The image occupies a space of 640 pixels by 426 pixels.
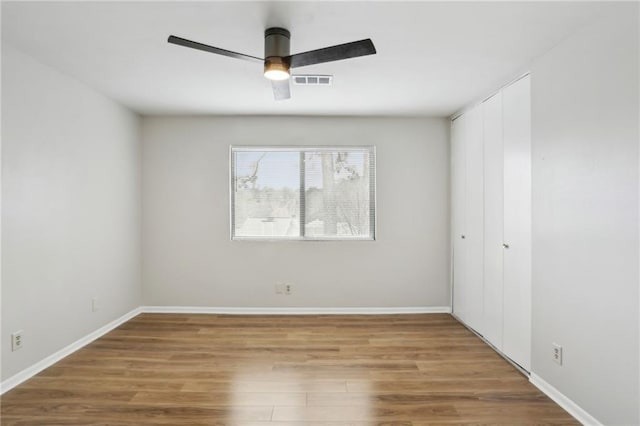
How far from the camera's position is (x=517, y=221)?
2.80 m

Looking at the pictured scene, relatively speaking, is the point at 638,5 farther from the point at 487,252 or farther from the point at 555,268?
the point at 487,252

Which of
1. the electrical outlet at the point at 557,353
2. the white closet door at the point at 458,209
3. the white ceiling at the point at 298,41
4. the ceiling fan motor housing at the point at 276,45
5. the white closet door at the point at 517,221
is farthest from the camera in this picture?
the white closet door at the point at 458,209

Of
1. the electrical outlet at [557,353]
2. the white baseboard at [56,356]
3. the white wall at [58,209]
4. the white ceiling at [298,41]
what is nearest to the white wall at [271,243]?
the white wall at [58,209]

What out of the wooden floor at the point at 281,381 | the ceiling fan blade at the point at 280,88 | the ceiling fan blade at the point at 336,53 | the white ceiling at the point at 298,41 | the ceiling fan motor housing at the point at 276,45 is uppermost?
the white ceiling at the point at 298,41

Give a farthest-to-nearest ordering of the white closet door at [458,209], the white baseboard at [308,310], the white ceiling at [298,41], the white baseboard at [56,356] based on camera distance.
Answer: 1. the white baseboard at [308,310]
2. the white closet door at [458,209]
3. the white baseboard at [56,356]
4. the white ceiling at [298,41]

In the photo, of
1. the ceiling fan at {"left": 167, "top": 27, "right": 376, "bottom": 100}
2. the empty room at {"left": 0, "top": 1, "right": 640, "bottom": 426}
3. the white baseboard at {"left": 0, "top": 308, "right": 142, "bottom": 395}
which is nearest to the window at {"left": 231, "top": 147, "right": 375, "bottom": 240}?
the empty room at {"left": 0, "top": 1, "right": 640, "bottom": 426}

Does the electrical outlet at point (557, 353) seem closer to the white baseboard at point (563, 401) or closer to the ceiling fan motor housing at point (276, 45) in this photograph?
the white baseboard at point (563, 401)

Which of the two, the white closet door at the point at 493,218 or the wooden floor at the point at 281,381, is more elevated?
the white closet door at the point at 493,218

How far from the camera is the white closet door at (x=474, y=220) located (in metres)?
3.45

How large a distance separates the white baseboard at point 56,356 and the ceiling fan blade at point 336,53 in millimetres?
2916

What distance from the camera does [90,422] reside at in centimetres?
210

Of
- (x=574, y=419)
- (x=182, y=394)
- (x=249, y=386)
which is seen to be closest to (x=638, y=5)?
(x=574, y=419)

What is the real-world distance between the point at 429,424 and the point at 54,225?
3162mm

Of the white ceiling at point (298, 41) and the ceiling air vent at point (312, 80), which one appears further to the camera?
the ceiling air vent at point (312, 80)
